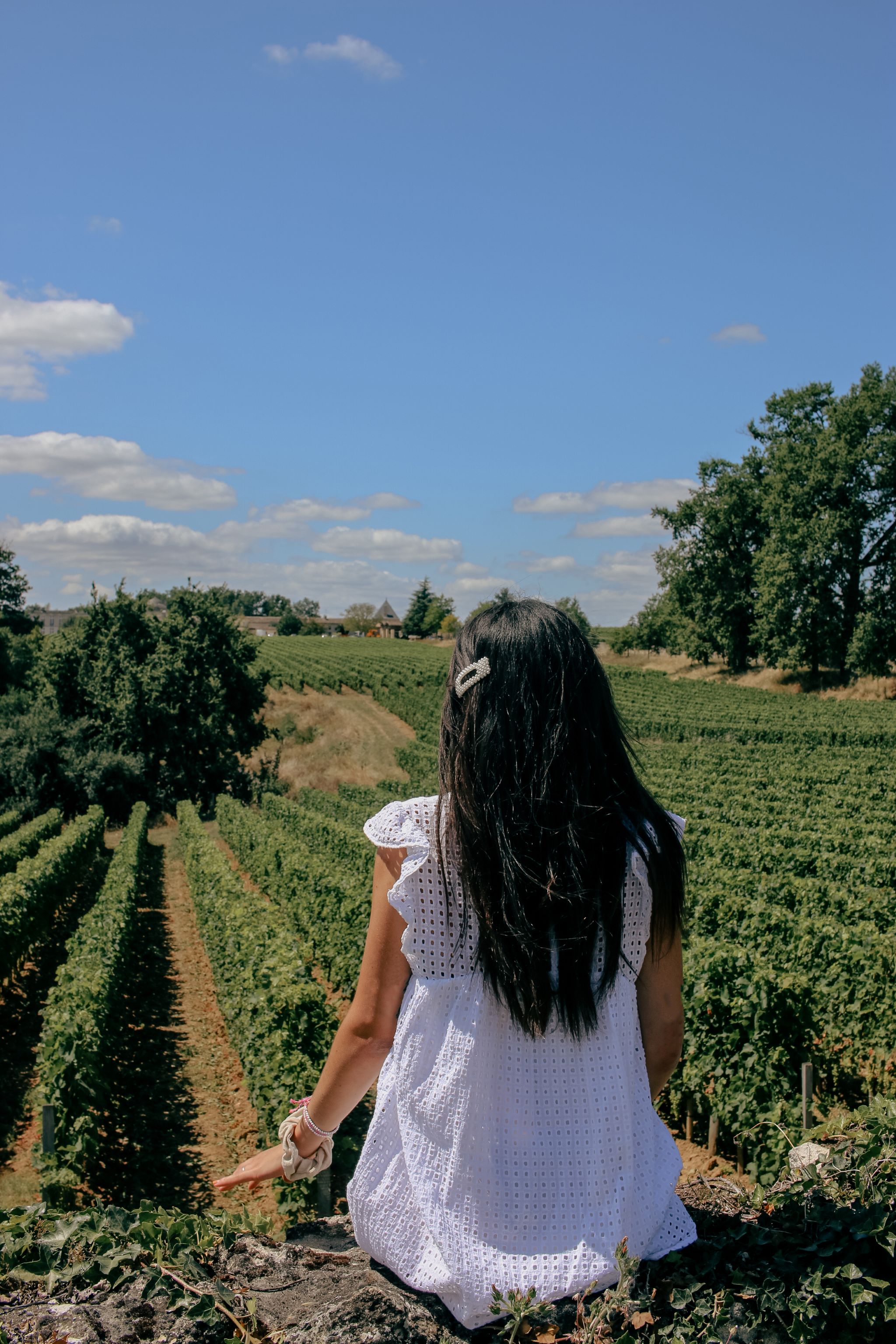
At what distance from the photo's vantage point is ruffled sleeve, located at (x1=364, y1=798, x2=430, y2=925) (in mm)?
1596

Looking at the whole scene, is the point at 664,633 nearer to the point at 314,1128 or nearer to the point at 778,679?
the point at 778,679

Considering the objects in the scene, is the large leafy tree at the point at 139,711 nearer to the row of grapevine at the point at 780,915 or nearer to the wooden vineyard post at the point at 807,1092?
the row of grapevine at the point at 780,915

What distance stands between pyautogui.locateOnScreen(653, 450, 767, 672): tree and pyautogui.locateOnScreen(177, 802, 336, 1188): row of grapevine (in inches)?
1842

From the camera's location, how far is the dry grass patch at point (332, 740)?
3938 cm

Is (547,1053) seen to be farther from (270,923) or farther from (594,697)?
(270,923)

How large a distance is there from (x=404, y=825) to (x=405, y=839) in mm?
34

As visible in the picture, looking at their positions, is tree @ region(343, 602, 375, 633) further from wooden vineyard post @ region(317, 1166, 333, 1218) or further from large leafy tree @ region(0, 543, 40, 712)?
wooden vineyard post @ region(317, 1166, 333, 1218)

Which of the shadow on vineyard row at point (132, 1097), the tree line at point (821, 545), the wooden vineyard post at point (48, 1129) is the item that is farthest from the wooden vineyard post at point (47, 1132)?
the tree line at point (821, 545)

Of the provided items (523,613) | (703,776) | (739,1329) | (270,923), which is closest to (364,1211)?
(739,1329)

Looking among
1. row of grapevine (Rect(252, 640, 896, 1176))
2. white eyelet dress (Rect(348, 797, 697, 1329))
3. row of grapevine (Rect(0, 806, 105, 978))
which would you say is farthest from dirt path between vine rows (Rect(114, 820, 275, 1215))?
row of grapevine (Rect(252, 640, 896, 1176))

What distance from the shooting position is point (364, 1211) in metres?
1.65

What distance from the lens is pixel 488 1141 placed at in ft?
5.08

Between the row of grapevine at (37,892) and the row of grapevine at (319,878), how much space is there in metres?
3.82

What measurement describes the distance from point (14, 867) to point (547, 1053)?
20.0 m
